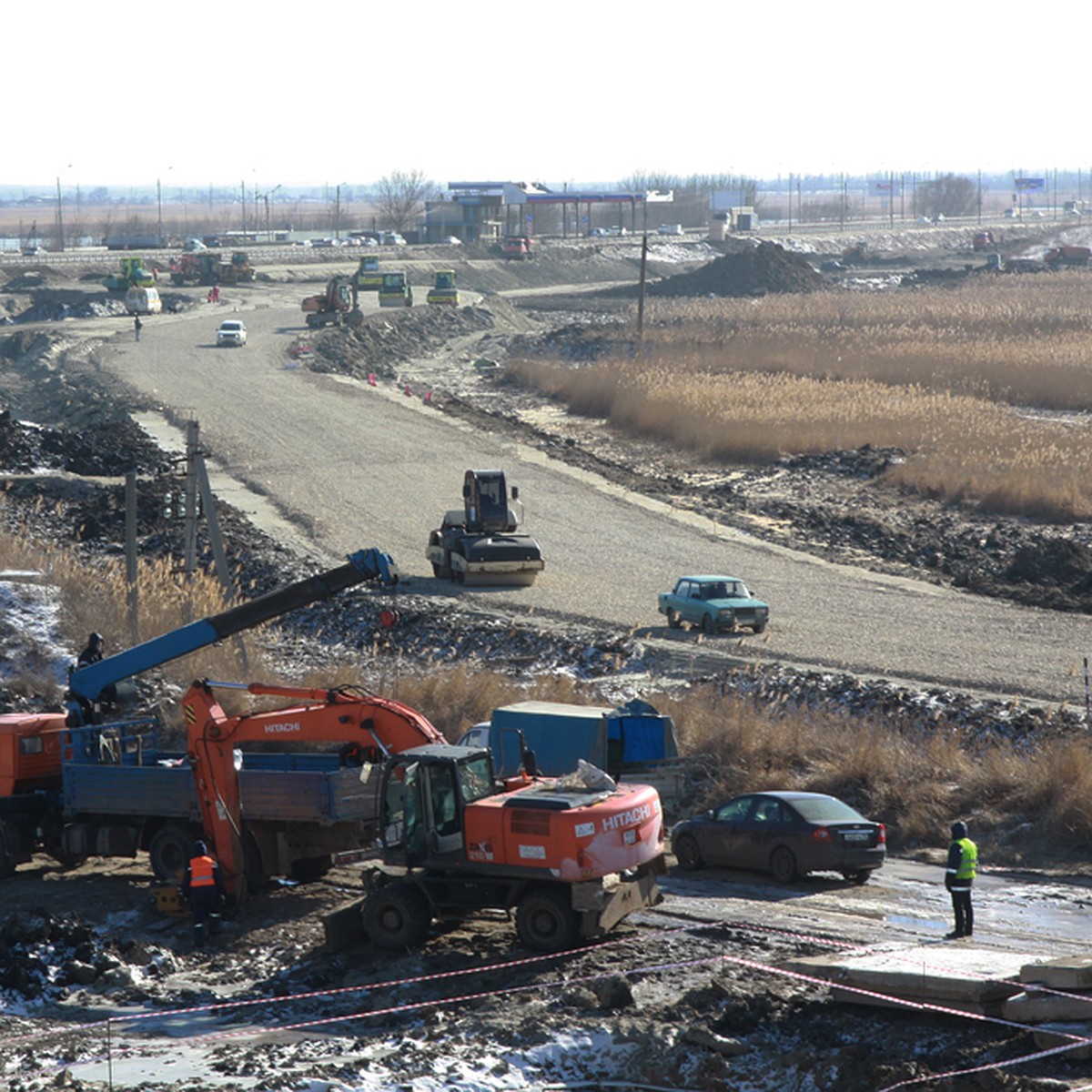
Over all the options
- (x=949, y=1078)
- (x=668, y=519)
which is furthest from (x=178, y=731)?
(x=668, y=519)

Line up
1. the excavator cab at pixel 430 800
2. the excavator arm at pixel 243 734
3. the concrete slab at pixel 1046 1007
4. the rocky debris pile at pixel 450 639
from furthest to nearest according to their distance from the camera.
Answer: the rocky debris pile at pixel 450 639, the excavator arm at pixel 243 734, the excavator cab at pixel 430 800, the concrete slab at pixel 1046 1007

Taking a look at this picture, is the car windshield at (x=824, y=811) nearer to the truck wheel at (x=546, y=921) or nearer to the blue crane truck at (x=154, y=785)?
the truck wheel at (x=546, y=921)

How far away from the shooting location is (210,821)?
16.8 m

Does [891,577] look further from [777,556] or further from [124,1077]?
[124,1077]

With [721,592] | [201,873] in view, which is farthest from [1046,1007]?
[721,592]

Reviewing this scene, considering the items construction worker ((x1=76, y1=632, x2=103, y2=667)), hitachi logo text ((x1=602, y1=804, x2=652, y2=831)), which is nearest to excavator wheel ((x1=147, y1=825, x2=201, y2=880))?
construction worker ((x1=76, y1=632, x2=103, y2=667))

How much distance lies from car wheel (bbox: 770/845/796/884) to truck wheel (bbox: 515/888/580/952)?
3.77m

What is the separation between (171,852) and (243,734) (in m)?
2.01

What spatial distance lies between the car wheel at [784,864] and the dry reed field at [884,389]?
80.1 ft

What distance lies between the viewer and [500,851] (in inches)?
580

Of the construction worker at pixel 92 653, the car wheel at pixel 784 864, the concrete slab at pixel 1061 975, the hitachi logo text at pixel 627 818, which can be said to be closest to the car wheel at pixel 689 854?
the car wheel at pixel 784 864

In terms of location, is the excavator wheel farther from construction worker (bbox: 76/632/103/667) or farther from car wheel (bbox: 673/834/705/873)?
car wheel (bbox: 673/834/705/873)

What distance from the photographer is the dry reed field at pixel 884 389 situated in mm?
43938

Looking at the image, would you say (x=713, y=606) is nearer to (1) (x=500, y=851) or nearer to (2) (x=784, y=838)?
(2) (x=784, y=838)
